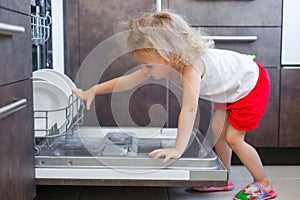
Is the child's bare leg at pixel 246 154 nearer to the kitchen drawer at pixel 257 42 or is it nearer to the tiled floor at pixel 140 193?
the tiled floor at pixel 140 193

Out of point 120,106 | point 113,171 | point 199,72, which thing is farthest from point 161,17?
point 120,106

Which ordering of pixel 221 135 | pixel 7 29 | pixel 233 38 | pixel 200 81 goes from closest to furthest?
pixel 7 29 < pixel 200 81 < pixel 221 135 < pixel 233 38

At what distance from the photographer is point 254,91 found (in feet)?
4.65

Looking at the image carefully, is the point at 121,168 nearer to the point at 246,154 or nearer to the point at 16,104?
Answer: the point at 16,104

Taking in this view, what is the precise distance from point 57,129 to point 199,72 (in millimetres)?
494

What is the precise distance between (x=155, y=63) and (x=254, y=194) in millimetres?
550

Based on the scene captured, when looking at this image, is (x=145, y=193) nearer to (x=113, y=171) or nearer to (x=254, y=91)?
(x=113, y=171)

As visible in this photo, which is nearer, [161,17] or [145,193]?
[161,17]

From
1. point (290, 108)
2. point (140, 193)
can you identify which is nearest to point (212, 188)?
point (140, 193)

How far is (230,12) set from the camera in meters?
1.67

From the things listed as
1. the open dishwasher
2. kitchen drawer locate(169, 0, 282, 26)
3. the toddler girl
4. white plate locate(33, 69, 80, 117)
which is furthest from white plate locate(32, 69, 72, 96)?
kitchen drawer locate(169, 0, 282, 26)

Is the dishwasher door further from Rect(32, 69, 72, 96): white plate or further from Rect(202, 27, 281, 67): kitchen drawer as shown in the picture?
Rect(202, 27, 281, 67): kitchen drawer

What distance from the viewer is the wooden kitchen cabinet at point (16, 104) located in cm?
83

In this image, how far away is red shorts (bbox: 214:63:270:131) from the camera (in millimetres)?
1402
